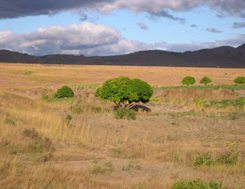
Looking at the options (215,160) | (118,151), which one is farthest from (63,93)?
(215,160)

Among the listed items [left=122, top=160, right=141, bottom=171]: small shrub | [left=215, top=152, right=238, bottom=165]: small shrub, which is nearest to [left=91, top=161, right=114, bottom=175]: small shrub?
[left=122, top=160, right=141, bottom=171]: small shrub

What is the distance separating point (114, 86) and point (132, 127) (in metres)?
12.1

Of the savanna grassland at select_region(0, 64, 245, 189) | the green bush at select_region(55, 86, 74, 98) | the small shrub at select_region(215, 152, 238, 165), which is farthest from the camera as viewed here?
the green bush at select_region(55, 86, 74, 98)

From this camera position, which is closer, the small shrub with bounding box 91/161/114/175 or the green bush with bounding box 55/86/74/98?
the small shrub with bounding box 91/161/114/175

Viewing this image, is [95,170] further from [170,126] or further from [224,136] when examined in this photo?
[170,126]

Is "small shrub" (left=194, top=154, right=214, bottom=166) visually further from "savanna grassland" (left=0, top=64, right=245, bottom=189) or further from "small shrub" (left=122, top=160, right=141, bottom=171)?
"small shrub" (left=122, top=160, right=141, bottom=171)

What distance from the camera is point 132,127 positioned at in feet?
100

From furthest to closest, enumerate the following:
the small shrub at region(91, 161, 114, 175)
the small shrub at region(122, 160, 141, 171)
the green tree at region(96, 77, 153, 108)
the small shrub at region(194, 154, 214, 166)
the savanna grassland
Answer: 1. the green tree at region(96, 77, 153, 108)
2. the small shrub at region(194, 154, 214, 166)
3. the small shrub at region(122, 160, 141, 171)
4. the small shrub at region(91, 161, 114, 175)
5. the savanna grassland

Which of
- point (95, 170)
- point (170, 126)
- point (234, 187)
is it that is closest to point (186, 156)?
point (95, 170)

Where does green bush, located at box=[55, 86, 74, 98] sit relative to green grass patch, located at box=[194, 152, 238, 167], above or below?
below

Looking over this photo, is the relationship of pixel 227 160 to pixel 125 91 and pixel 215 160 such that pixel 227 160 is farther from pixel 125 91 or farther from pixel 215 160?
pixel 125 91

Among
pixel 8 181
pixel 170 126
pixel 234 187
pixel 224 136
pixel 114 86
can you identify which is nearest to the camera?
pixel 8 181

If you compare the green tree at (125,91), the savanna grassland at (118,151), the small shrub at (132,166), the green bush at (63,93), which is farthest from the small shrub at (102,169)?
the green bush at (63,93)

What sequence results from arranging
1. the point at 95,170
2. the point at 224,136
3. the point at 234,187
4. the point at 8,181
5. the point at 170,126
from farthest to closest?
the point at 170,126 < the point at 224,136 < the point at 95,170 < the point at 234,187 < the point at 8,181
